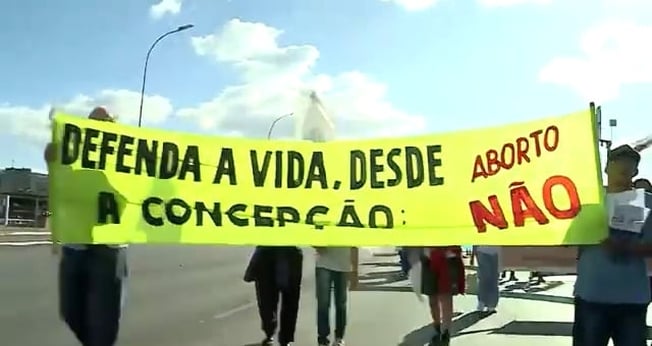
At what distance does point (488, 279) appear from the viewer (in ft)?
42.1

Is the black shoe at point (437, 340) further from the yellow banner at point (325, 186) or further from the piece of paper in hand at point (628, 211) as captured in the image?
the piece of paper in hand at point (628, 211)

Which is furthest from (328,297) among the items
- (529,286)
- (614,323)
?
(529,286)

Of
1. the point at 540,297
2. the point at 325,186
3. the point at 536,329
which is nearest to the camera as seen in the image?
the point at 325,186

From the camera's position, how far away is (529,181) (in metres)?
5.58

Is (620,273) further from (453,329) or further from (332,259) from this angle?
(453,329)

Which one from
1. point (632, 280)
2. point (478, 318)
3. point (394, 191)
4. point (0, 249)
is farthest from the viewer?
point (0, 249)

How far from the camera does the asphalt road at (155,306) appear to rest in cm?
904

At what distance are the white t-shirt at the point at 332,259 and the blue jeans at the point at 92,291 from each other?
9.34 feet

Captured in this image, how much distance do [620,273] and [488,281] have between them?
8242 millimetres

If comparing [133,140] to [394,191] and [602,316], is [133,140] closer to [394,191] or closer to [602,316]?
[394,191]

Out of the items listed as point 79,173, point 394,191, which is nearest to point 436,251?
point 394,191

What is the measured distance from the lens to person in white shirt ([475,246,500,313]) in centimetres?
1275

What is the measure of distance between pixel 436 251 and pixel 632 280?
14.3 feet

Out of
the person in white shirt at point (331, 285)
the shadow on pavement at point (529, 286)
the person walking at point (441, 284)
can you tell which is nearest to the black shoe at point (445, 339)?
the person walking at point (441, 284)
